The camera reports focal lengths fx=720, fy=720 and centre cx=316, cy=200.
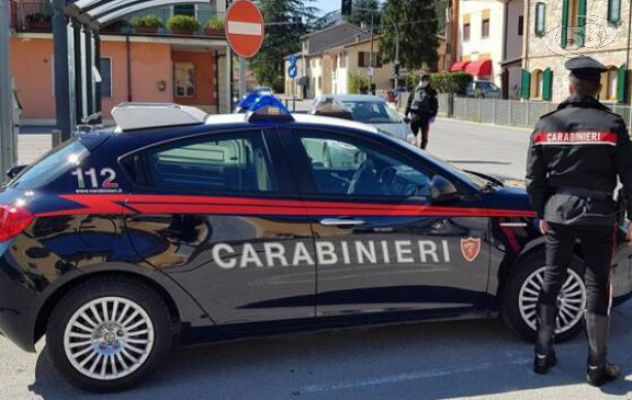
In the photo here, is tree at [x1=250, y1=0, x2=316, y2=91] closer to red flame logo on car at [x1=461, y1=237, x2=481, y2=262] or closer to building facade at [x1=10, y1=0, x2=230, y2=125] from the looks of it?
building facade at [x1=10, y1=0, x2=230, y2=125]

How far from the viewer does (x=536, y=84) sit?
3688cm

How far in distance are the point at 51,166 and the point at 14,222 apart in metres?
0.49

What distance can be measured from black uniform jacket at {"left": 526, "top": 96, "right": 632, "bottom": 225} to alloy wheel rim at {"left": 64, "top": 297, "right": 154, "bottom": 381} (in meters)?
2.45

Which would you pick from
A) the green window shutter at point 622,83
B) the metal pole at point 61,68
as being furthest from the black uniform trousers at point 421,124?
the green window shutter at point 622,83

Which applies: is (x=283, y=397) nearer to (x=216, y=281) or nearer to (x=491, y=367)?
(x=216, y=281)

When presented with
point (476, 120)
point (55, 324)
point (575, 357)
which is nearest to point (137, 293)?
point (55, 324)

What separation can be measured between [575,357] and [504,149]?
1602 cm

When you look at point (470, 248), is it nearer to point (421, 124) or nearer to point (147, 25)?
point (421, 124)

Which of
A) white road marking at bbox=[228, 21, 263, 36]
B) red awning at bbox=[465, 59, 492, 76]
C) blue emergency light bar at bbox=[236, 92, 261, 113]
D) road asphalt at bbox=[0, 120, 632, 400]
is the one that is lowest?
road asphalt at bbox=[0, 120, 632, 400]

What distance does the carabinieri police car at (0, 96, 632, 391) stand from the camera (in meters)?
4.03

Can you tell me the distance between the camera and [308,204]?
4.35m

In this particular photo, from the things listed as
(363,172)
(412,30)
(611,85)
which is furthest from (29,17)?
(412,30)

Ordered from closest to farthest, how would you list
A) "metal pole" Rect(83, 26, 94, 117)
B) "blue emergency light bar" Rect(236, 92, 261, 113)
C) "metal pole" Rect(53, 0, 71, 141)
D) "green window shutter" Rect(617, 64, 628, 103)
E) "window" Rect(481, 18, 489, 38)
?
"metal pole" Rect(53, 0, 71, 141) < "blue emergency light bar" Rect(236, 92, 261, 113) < "metal pole" Rect(83, 26, 94, 117) < "green window shutter" Rect(617, 64, 628, 103) < "window" Rect(481, 18, 489, 38)

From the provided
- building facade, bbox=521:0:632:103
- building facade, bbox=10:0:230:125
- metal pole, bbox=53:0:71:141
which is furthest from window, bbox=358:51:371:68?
metal pole, bbox=53:0:71:141
